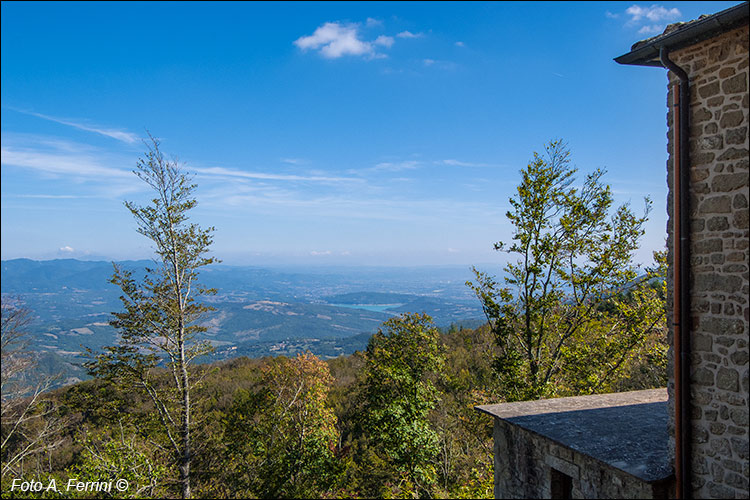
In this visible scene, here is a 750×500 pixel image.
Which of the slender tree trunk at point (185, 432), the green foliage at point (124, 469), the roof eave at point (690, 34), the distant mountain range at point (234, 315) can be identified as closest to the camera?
the roof eave at point (690, 34)

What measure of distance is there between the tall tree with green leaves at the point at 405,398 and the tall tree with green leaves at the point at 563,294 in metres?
3.78

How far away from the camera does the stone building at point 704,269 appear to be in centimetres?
418

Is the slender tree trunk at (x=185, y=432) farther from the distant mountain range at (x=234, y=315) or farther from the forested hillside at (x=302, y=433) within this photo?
the distant mountain range at (x=234, y=315)

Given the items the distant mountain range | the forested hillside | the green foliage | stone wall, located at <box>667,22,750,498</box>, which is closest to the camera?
stone wall, located at <box>667,22,750,498</box>

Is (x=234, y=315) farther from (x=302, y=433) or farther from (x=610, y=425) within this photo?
(x=610, y=425)

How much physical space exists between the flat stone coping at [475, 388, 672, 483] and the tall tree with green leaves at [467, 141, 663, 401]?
3092 millimetres

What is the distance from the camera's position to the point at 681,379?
457 centimetres

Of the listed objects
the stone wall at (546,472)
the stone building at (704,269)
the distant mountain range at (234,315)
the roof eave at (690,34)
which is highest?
the roof eave at (690,34)

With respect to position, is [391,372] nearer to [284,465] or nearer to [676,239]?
[284,465]

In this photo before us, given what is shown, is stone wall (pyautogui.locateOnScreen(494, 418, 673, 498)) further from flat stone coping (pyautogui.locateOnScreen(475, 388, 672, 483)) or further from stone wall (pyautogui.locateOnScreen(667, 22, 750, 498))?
stone wall (pyautogui.locateOnScreen(667, 22, 750, 498))

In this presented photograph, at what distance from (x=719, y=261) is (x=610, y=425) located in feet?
10.6

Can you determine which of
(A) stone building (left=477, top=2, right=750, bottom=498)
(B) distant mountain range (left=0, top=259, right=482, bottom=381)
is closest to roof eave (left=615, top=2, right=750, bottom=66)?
(A) stone building (left=477, top=2, right=750, bottom=498)

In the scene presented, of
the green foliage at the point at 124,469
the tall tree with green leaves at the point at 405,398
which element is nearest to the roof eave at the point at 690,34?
the tall tree with green leaves at the point at 405,398

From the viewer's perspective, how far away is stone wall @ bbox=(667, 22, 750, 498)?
416 centimetres
